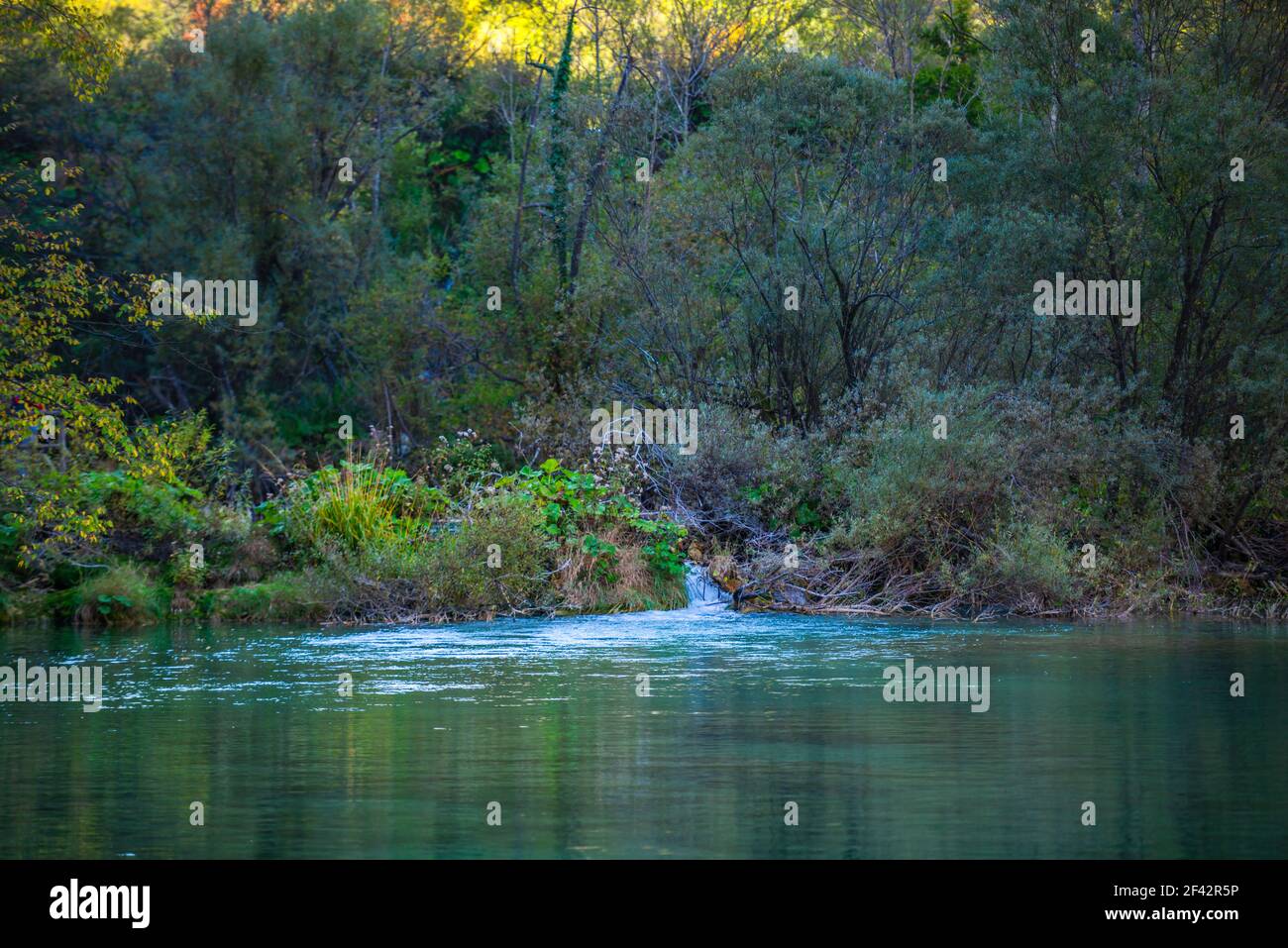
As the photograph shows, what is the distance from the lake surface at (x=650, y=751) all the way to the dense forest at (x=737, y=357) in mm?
2742

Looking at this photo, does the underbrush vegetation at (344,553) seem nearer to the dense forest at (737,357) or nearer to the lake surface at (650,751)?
the dense forest at (737,357)

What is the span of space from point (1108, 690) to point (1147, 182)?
11.6 m

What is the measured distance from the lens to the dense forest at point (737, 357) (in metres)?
19.4

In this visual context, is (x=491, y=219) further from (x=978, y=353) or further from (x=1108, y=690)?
(x=1108, y=690)

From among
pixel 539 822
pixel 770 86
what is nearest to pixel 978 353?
pixel 770 86

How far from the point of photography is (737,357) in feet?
Result: 81.3

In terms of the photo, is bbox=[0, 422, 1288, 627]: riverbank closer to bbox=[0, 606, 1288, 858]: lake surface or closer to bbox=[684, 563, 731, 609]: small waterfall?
bbox=[684, 563, 731, 609]: small waterfall

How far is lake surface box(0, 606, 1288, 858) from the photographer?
311 inches

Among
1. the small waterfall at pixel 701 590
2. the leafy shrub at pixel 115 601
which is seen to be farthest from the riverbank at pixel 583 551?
the small waterfall at pixel 701 590

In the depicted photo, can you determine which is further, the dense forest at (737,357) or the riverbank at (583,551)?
the dense forest at (737,357)

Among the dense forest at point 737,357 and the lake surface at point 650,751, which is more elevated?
the dense forest at point 737,357

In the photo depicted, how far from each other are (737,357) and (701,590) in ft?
17.5

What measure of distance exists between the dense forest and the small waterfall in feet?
0.63

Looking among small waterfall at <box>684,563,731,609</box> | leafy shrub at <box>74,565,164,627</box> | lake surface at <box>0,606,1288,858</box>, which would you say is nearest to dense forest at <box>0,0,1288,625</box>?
leafy shrub at <box>74,565,164,627</box>
